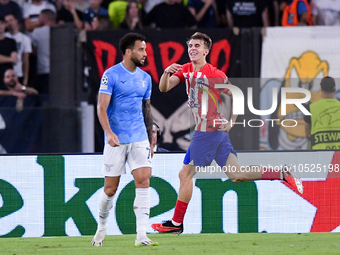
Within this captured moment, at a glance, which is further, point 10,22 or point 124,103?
point 10,22

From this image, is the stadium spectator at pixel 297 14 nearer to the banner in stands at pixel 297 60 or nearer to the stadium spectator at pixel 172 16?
the banner in stands at pixel 297 60

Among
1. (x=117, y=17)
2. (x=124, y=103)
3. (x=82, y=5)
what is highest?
(x=82, y=5)

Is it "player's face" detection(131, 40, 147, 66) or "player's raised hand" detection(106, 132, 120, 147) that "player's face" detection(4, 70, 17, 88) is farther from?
"player's raised hand" detection(106, 132, 120, 147)

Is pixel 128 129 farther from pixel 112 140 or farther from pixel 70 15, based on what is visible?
pixel 70 15

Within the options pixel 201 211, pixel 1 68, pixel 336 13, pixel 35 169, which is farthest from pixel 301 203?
pixel 1 68

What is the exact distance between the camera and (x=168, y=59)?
1043cm

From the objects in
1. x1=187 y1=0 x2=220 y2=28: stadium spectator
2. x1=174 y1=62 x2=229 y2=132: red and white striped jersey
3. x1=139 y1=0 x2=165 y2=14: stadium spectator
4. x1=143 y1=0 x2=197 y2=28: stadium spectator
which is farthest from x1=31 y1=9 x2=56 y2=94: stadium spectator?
x1=174 y1=62 x2=229 y2=132: red and white striped jersey

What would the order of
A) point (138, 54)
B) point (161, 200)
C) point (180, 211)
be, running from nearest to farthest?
point (138, 54) → point (180, 211) → point (161, 200)

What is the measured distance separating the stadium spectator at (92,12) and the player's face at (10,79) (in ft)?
5.08

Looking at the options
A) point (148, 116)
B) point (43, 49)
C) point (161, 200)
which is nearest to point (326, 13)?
point (43, 49)

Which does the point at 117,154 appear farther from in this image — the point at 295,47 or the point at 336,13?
the point at 336,13

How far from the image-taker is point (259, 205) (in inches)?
310

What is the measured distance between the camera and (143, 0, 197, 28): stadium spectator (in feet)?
35.6

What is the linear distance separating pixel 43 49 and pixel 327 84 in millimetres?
4738
